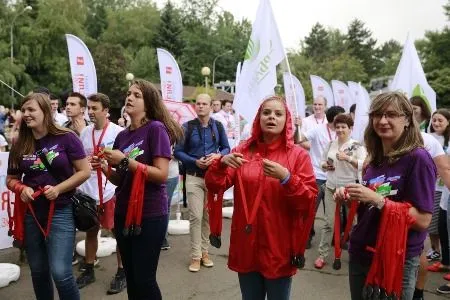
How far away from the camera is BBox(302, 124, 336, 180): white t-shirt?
5938mm

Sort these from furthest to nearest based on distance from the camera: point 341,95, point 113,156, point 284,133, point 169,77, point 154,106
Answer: point 341,95 < point 169,77 < point 154,106 < point 113,156 < point 284,133

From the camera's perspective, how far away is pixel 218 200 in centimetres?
286

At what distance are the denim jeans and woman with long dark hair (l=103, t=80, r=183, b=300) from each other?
1381 mm

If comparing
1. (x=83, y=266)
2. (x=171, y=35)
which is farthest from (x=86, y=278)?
(x=171, y=35)

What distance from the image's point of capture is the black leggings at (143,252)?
3.11 metres

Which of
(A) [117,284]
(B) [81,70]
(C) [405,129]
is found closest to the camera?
(C) [405,129]

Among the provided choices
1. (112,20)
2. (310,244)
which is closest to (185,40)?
(112,20)

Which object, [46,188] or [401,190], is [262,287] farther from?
[46,188]

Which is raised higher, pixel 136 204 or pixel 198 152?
pixel 198 152

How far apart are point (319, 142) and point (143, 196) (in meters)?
3.50

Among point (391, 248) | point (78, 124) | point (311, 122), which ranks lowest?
point (391, 248)

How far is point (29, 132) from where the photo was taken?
11.0 ft

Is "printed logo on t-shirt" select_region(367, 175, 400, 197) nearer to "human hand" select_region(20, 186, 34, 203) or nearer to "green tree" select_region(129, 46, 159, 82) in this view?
"human hand" select_region(20, 186, 34, 203)

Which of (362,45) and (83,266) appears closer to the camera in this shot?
(83,266)
